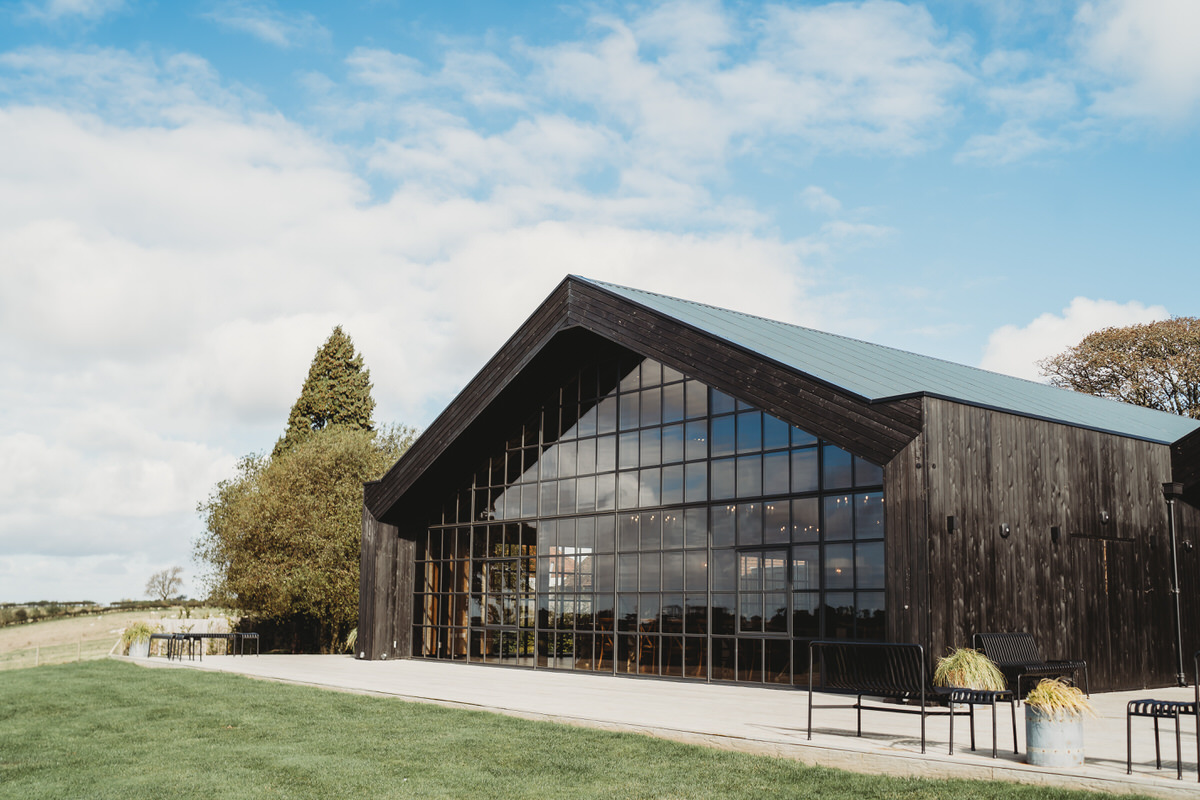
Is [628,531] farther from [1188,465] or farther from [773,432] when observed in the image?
[1188,465]

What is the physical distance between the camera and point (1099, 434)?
51.8 feet

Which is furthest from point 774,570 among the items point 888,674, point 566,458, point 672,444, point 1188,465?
point 1188,465

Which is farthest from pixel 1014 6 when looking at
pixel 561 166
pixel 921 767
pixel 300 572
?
pixel 300 572

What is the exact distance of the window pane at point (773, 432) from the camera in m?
15.6

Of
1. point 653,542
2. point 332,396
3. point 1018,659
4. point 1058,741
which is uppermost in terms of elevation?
point 332,396

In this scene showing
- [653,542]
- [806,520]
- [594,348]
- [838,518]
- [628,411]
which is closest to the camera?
[838,518]

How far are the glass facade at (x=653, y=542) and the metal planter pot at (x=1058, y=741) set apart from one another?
5819 millimetres

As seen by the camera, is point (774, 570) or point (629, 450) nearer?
point (774, 570)

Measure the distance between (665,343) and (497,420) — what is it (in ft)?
17.2

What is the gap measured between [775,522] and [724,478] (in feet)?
4.35

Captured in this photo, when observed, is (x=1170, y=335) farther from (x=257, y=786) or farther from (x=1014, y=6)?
(x=257, y=786)

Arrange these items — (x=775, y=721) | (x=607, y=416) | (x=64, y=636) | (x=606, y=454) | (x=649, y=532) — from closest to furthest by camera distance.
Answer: (x=775, y=721)
(x=649, y=532)
(x=606, y=454)
(x=607, y=416)
(x=64, y=636)

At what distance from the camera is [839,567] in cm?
1441

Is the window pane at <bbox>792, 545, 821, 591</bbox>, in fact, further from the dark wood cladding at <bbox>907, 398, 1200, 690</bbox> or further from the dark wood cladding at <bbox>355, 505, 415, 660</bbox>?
the dark wood cladding at <bbox>355, 505, 415, 660</bbox>
